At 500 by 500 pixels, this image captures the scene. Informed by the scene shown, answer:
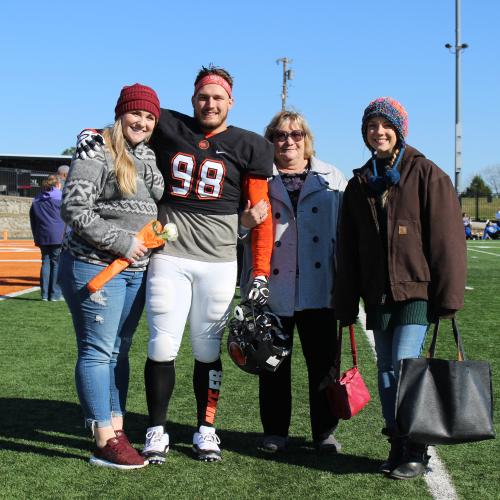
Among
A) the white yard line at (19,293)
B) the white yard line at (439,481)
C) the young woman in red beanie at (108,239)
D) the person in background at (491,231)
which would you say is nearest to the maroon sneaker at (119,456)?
the young woman in red beanie at (108,239)

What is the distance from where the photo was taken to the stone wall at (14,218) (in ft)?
109

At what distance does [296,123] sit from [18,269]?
13.4m

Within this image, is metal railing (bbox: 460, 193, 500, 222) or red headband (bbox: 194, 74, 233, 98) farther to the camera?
metal railing (bbox: 460, 193, 500, 222)

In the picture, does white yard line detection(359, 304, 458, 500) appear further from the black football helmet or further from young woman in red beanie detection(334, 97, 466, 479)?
the black football helmet

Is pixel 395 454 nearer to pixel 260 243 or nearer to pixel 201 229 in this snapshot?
pixel 260 243

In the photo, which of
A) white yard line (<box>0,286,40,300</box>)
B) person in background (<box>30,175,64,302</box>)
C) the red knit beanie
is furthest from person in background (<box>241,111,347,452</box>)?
white yard line (<box>0,286,40,300</box>)

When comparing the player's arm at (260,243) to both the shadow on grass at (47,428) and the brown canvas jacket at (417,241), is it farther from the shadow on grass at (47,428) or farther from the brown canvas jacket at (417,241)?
the shadow on grass at (47,428)

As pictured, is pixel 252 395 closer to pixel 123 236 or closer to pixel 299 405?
pixel 299 405

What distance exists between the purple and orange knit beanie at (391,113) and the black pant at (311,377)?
109cm

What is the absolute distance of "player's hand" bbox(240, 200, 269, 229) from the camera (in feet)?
13.5

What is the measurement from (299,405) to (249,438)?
2.97ft

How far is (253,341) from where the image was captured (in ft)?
13.6

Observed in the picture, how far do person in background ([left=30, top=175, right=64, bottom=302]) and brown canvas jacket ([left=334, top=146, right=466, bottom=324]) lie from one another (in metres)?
7.99

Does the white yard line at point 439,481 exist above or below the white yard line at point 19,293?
below
